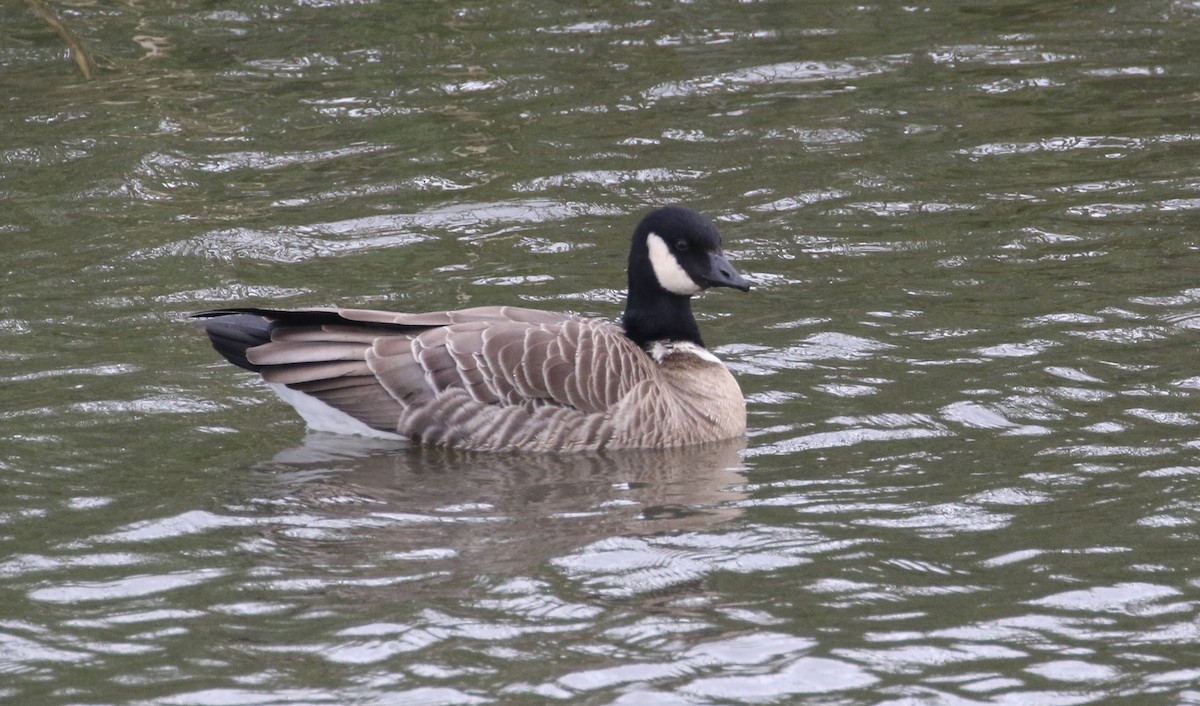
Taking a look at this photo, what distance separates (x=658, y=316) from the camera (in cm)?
1026

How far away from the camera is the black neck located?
33.6 feet

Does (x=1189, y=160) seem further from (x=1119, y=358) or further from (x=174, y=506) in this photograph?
(x=174, y=506)

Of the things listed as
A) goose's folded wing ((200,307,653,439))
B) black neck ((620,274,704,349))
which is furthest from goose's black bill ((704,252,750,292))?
goose's folded wing ((200,307,653,439))

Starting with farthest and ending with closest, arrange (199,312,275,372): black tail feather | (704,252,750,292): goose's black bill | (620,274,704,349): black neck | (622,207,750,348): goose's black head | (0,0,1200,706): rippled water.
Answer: (620,274,704,349): black neck → (622,207,750,348): goose's black head → (704,252,750,292): goose's black bill → (199,312,275,372): black tail feather → (0,0,1200,706): rippled water

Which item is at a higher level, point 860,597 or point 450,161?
point 450,161

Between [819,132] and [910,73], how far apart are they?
5.73ft

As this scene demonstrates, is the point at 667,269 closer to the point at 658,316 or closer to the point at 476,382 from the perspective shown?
the point at 658,316

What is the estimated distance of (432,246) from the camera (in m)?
12.7

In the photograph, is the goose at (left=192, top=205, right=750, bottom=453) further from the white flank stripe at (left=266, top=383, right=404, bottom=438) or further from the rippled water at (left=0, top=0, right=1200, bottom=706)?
the rippled water at (left=0, top=0, right=1200, bottom=706)

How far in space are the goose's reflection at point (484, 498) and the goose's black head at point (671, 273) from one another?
0.89 m

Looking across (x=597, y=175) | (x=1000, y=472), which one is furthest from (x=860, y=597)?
(x=597, y=175)

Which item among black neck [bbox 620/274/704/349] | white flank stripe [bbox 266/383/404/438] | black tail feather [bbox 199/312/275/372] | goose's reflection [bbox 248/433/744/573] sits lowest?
goose's reflection [bbox 248/433/744/573]

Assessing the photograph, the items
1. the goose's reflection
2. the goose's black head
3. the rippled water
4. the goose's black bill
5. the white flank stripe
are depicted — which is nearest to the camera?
the rippled water

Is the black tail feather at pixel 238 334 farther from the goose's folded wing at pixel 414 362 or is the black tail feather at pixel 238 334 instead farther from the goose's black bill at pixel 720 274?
the goose's black bill at pixel 720 274
